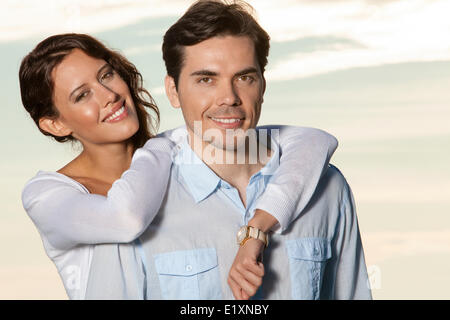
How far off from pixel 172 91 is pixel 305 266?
0.93 metres

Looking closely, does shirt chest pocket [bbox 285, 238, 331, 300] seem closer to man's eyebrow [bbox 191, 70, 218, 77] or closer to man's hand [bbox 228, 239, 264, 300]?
man's hand [bbox 228, 239, 264, 300]

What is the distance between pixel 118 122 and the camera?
3.41m

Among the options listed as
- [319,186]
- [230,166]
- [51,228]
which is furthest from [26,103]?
[319,186]

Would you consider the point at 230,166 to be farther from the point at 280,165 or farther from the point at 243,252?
the point at 243,252

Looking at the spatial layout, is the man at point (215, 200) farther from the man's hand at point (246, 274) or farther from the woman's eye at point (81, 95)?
the woman's eye at point (81, 95)

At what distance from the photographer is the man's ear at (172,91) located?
3061 mm

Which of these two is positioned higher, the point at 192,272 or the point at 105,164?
the point at 105,164

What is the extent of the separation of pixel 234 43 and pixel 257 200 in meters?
0.64

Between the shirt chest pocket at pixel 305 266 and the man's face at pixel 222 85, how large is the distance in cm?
50

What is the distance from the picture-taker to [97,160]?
3.57 m

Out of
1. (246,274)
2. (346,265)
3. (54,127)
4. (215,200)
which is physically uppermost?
(54,127)

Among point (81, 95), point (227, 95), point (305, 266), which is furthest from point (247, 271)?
point (81, 95)

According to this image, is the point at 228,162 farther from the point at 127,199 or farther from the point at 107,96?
the point at 107,96

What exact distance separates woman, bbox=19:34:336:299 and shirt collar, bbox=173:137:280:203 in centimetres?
6
